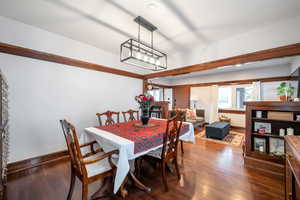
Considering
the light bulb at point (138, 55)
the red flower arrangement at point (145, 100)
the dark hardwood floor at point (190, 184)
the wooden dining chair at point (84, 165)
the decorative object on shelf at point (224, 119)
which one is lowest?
the dark hardwood floor at point (190, 184)

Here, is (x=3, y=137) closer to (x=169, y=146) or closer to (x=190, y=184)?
(x=169, y=146)

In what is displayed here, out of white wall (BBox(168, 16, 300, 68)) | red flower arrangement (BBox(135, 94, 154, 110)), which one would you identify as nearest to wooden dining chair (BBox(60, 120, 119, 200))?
red flower arrangement (BBox(135, 94, 154, 110))

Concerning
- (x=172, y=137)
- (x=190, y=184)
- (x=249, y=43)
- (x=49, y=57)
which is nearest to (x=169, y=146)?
(x=172, y=137)

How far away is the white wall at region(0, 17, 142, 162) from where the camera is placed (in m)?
2.15

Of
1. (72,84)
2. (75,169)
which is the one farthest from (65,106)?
(75,169)

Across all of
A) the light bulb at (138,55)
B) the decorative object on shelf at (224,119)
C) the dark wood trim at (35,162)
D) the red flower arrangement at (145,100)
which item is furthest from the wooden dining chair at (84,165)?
the decorative object on shelf at (224,119)

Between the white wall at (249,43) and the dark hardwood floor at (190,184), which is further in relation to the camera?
the white wall at (249,43)

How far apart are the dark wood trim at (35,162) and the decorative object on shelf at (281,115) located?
13.9ft

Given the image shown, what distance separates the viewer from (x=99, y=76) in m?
3.26

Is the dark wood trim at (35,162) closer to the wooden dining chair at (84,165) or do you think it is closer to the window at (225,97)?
the wooden dining chair at (84,165)

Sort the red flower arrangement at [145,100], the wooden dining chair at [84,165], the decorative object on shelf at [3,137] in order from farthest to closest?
the red flower arrangement at [145,100] < the decorative object on shelf at [3,137] < the wooden dining chair at [84,165]

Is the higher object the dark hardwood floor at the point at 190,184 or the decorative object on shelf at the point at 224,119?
the decorative object on shelf at the point at 224,119

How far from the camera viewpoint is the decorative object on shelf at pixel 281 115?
2084 mm

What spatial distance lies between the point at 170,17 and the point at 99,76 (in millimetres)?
2243
